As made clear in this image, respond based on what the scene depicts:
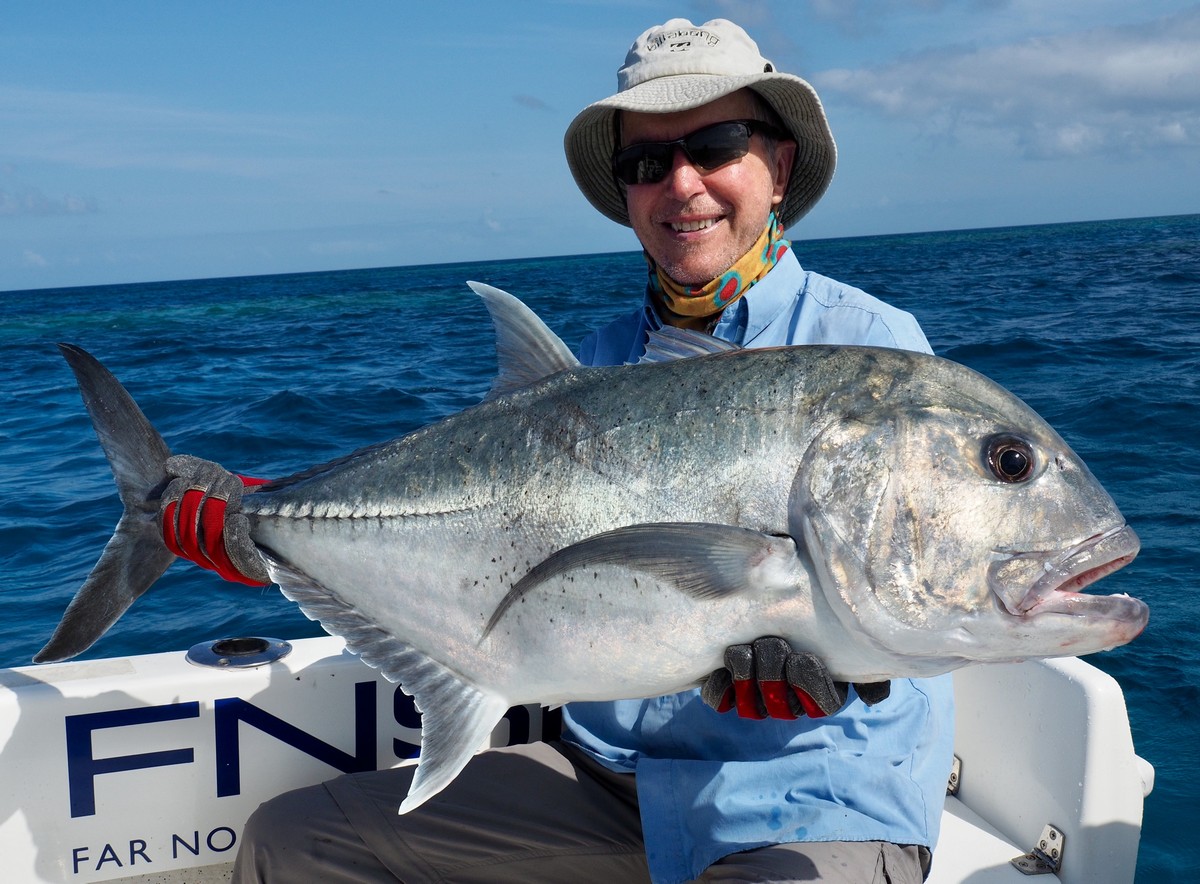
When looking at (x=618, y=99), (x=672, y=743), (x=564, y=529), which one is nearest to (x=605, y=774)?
(x=672, y=743)

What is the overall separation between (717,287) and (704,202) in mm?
242

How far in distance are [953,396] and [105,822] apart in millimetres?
2709

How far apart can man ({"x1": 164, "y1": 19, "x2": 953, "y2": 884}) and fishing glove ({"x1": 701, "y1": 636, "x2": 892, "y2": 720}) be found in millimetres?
246

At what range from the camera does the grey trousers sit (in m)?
2.69

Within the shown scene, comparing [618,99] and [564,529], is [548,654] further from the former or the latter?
[618,99]

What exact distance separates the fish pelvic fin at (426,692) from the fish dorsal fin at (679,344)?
2.61ft

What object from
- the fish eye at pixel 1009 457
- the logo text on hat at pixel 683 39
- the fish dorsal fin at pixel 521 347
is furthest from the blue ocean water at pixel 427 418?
the logo text on hat at pixel 683 39

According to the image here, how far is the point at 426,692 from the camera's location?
2152mm

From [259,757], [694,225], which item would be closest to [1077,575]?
[694,225]

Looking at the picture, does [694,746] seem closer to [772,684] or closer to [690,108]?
[772,684]

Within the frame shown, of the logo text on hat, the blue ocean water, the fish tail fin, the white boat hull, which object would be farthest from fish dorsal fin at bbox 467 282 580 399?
the blue ocean water

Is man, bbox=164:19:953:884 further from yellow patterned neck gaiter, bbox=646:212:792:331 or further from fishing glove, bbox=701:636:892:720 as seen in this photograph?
fishing glove, bbox=701:636:892:720

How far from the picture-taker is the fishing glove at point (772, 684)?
1828mm

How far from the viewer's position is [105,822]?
298 cm
